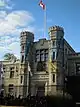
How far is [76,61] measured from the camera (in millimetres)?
43219

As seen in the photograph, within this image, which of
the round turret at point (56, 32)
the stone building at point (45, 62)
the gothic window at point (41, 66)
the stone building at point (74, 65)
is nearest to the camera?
the stone building at point (45, 62)

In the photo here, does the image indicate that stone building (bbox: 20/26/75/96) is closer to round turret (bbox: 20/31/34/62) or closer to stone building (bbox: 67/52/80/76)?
round turret (bbox: 20/31/34/62)

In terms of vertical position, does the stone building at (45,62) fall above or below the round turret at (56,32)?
below

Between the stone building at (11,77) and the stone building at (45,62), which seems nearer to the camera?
the stone building at (45,62)

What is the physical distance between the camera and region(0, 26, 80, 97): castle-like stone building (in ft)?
133

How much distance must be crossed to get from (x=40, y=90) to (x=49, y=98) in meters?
11.3

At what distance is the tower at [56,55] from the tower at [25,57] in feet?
12.6

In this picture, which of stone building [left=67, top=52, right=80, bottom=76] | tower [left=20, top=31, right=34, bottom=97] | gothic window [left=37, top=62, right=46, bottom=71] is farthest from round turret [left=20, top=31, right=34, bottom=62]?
stone building [left=67, top=52, right=80, bottom=76]

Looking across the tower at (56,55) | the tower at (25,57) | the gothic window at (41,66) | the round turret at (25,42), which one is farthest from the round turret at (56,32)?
the gothic window at (41,66)

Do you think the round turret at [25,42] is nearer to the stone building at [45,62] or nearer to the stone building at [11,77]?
the stone building at [45,62]

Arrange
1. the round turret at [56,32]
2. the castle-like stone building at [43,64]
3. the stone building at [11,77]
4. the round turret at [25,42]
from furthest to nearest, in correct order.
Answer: the stone building at [11,77] < the round turret at [25,42] < the round turret at [56,32] < the castle-like stone building at [43,64]

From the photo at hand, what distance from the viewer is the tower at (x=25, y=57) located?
139 feet

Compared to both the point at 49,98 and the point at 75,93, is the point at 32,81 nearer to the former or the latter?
the point at 75,93

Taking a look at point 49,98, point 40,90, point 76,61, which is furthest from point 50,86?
point 49,98
